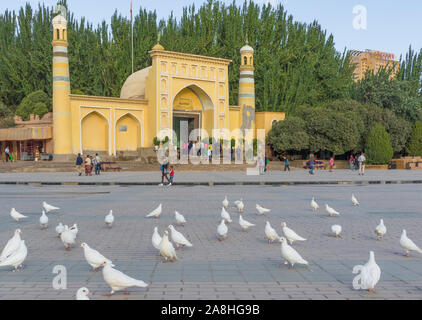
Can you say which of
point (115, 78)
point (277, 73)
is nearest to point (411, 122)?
point (277, 73)

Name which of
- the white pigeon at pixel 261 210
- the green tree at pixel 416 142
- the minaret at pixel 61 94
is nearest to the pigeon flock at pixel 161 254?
the white pigeon at pixel 261 210

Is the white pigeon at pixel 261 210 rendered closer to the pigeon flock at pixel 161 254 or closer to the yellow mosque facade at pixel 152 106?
Result: the pigeon flock at pixel 161 254

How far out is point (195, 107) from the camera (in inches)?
1639

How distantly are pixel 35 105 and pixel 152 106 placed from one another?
10945 mm

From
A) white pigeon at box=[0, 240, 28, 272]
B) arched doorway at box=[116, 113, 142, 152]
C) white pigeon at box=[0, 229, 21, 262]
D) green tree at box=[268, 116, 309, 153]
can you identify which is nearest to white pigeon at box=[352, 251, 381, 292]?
white pigeon at box=[0, 240, 28, 272]

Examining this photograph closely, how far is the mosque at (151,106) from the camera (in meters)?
32.8

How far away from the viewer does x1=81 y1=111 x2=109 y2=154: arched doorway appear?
1388 inches

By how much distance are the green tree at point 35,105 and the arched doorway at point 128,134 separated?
24.0 ft

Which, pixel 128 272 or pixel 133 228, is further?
pixel 133 228

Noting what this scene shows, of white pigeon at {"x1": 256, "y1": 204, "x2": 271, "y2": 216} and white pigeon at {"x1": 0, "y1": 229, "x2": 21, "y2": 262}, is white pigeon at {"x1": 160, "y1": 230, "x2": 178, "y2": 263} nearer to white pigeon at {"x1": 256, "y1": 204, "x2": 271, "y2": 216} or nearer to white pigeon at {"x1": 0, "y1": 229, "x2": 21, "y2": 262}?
white pigeon at {"x1": 0, "y1": 229, "x2": 21, "y2": 262}

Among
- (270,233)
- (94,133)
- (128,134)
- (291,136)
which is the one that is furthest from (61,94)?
(270,233)
